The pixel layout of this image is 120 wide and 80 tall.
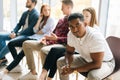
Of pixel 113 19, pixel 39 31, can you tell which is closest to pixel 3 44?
pixel 39 31

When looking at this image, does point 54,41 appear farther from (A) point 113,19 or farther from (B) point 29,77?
(A) point 113,19

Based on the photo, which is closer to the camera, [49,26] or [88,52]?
[88,52]

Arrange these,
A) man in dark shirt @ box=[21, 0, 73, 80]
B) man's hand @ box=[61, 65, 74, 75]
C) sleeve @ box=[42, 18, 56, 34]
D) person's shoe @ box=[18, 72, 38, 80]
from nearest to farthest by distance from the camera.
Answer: man's hand @ box=[61, 65, 74, 75] → man in dark shirt @ box=[21, 0, 73, 80] → person's shoe @ box=[18, 72, 38, 80] → sleeve @ box=[42, 18, 56, 34]

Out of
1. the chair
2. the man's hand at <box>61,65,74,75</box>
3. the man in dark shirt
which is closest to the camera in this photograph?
the man's hand at <box>61,65,74,75</box>

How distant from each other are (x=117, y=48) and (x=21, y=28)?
196 cm

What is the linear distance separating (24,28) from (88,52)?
5.55 ft

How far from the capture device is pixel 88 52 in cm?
212

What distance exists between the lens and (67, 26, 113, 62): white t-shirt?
202cm

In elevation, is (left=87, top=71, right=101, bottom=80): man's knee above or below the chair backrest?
below

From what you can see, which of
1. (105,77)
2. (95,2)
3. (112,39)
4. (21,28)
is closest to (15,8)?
(21,28)

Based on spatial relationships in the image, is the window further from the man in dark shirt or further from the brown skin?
the brown skin

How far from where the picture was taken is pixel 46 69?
2.61 metres

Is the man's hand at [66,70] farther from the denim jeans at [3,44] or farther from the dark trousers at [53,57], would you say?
the denim jeans at [3,44]

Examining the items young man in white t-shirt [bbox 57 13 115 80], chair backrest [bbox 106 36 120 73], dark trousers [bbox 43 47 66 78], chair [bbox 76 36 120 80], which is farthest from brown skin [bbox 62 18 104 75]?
dark trousers [bbox 43 47 66 78]
